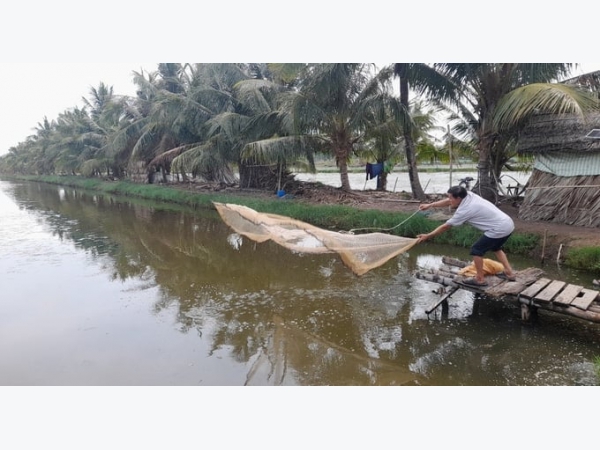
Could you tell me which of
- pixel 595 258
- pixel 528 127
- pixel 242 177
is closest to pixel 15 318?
pixel 595 258

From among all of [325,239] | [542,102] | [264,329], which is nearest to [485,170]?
[542,102]

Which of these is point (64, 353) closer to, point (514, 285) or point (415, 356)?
point (415, 356)

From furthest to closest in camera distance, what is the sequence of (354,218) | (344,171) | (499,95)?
(344,171), (354,218), (499,95)

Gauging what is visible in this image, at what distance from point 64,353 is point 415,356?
13.2 feet

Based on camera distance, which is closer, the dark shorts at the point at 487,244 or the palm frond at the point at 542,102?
the dark shorts at the point at 487,244

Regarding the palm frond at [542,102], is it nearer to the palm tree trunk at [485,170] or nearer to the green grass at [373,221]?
the palm tree trunk at [485,170]

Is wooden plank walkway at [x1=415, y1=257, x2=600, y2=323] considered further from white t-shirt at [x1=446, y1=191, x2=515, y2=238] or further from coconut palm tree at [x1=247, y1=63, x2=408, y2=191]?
coconut palm tree at [x1=247, y1=63, x2=408, y2=191]

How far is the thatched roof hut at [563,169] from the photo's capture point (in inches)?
305

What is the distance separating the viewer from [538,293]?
441 centimetres

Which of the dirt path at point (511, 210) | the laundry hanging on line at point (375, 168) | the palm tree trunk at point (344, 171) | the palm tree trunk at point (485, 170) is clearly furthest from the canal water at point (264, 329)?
the laundry hanging on line at point (375, 168)

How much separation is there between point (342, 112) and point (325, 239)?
→ 810 cm

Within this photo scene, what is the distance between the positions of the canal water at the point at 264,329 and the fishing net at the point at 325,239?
2.88 ft

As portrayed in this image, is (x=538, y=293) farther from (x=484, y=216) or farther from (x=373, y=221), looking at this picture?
(x=373, y=221)

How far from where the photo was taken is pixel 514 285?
15.2ft
